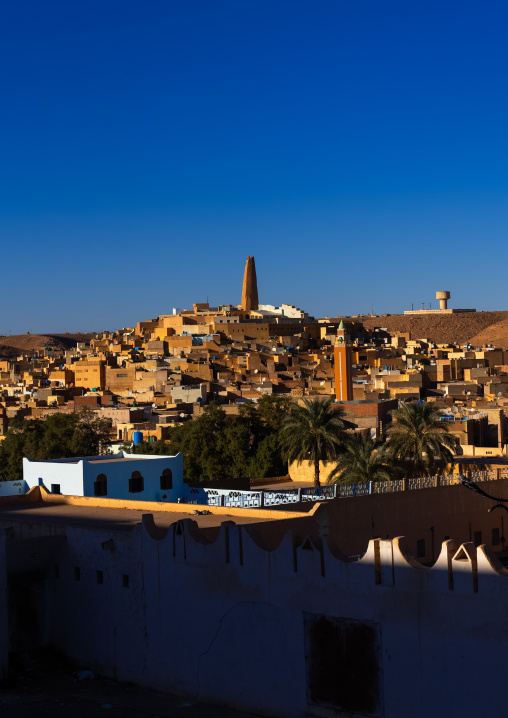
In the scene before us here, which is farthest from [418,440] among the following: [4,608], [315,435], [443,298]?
[443,298]

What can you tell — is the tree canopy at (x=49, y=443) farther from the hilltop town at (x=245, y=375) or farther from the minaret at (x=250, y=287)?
the minaret at (x=250, y=287)

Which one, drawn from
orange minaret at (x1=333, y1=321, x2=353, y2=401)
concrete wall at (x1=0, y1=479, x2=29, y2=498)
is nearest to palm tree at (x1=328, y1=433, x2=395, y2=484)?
concrete wall at (x1=0, y1=479, x2=29, y2=498)

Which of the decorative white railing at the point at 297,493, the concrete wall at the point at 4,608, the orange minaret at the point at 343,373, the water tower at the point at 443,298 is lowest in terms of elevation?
A: the concrete wall at the point at 4,608

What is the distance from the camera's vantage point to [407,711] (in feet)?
34.7

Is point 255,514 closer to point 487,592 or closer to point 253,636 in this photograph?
point 253,636

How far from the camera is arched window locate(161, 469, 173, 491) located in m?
19.9

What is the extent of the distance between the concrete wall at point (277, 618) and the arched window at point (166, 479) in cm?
508

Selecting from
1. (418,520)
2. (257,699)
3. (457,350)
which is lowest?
(257,699)

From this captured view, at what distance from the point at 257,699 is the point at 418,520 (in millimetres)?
7076

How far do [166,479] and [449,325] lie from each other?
4735 inches

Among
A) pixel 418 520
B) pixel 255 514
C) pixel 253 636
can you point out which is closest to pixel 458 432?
pixel 418 520

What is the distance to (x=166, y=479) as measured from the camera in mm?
19969

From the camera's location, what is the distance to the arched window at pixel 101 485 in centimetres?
1922

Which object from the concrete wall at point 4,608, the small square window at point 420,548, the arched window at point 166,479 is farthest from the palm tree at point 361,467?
the concrete wall at point 4,608
